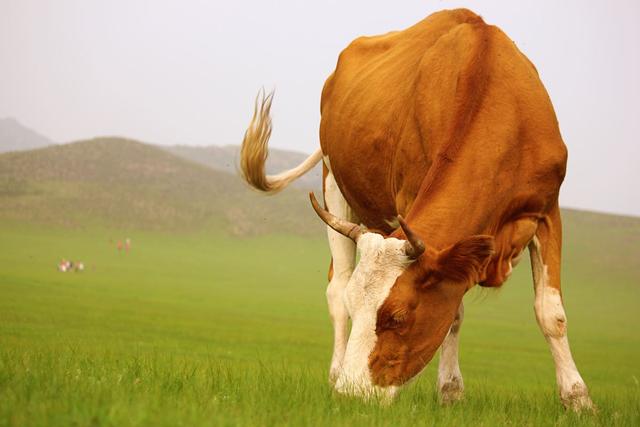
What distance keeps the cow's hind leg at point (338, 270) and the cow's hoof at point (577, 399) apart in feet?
6.76

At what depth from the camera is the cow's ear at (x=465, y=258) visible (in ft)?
17.3

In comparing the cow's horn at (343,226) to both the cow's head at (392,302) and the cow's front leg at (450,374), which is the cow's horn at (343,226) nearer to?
the cow's head at (392,302)

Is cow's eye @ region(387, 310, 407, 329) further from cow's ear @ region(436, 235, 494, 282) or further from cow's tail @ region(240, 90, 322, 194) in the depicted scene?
cow's tail @ region(240, 90, 322, 194)

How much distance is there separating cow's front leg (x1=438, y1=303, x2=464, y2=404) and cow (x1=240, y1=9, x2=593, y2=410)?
0.01 metres

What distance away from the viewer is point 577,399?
659cm

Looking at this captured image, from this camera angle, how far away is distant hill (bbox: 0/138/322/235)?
76812mm

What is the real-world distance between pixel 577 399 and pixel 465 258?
2054 millimetres

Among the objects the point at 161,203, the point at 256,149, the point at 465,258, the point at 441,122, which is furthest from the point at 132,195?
the point at 465,258

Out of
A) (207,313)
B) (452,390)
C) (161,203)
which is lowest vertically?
(161,203)

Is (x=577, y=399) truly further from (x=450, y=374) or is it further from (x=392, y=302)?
(x=392, y=302)

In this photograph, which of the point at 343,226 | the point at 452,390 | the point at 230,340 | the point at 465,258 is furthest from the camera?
the point at 230,340

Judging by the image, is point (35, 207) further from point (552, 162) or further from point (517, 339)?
point (552, 162)

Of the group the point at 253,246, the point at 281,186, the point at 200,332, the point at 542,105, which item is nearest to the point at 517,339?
the point at 200,332

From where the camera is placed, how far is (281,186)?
415 inches
